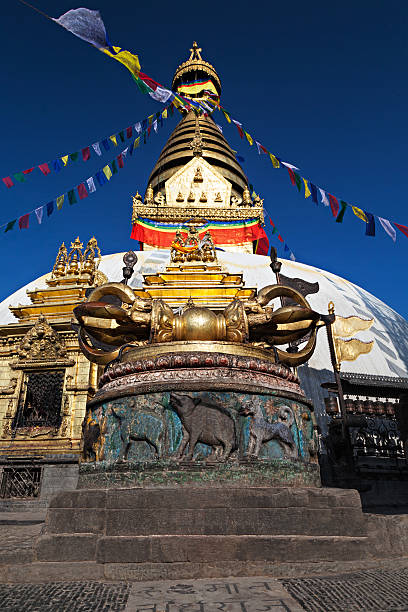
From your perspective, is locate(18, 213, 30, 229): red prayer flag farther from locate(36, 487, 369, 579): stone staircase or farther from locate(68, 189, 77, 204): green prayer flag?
locate(36, 487, 369, 579): stone staircase

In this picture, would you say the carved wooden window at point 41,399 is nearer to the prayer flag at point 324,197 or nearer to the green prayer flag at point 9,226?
the green prayer flag at point 9,226

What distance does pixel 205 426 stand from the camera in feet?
11.1

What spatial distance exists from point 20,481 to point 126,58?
9401 millimetres

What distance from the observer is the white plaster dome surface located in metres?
13.5

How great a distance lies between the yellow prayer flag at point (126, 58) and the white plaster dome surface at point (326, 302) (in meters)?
8.45

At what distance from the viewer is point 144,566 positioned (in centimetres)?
250

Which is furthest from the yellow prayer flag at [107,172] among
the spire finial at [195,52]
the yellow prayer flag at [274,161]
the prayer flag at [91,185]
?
the spire finial at [195,52]

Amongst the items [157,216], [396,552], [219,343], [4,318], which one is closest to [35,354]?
[4,318]

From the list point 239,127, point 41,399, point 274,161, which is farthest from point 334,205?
point 41,399

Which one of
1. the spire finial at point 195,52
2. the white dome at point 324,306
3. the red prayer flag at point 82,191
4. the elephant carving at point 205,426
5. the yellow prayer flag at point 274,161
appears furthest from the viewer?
the spire finial at point 195,52

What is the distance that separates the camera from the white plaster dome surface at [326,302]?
13.5m

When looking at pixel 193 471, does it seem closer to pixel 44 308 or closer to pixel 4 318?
pixel 44 308

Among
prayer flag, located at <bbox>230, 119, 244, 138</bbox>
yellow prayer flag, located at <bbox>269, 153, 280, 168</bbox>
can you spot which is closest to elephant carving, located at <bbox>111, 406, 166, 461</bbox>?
yellow prayer flag, located at <bbox>269, 153, 280, 168</bbox>

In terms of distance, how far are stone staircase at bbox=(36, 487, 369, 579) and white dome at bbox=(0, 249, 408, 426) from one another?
9119 mm
